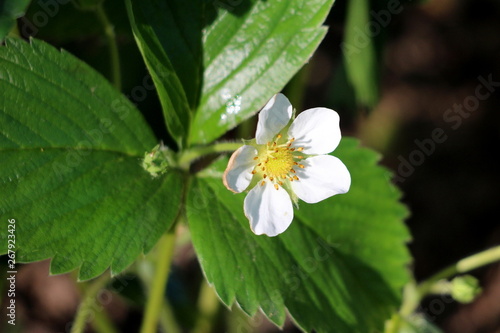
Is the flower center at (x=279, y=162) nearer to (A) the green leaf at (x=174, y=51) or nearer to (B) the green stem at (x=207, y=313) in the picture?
(A) the green leaf at (x=174, y=51)

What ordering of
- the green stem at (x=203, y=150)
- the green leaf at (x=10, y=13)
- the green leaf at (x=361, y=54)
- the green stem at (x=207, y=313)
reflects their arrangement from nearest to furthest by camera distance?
1. the green leaf at (x=10, y=13)
2. the green stem at (x=203, y=150)
3. the green leaf at (x=361, y=54)
4. the green stem at (x=207, y=313)

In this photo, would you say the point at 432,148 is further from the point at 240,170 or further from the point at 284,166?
the point at 240,170

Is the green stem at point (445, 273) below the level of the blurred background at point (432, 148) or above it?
below

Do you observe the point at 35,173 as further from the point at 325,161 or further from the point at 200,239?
the point at 325,161

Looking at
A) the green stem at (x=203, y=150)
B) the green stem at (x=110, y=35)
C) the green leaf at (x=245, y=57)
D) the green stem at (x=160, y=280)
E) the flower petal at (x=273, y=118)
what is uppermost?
the green stem at (x=110, y=35)

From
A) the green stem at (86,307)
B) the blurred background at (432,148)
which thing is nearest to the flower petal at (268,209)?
the green stem at (86,307)
